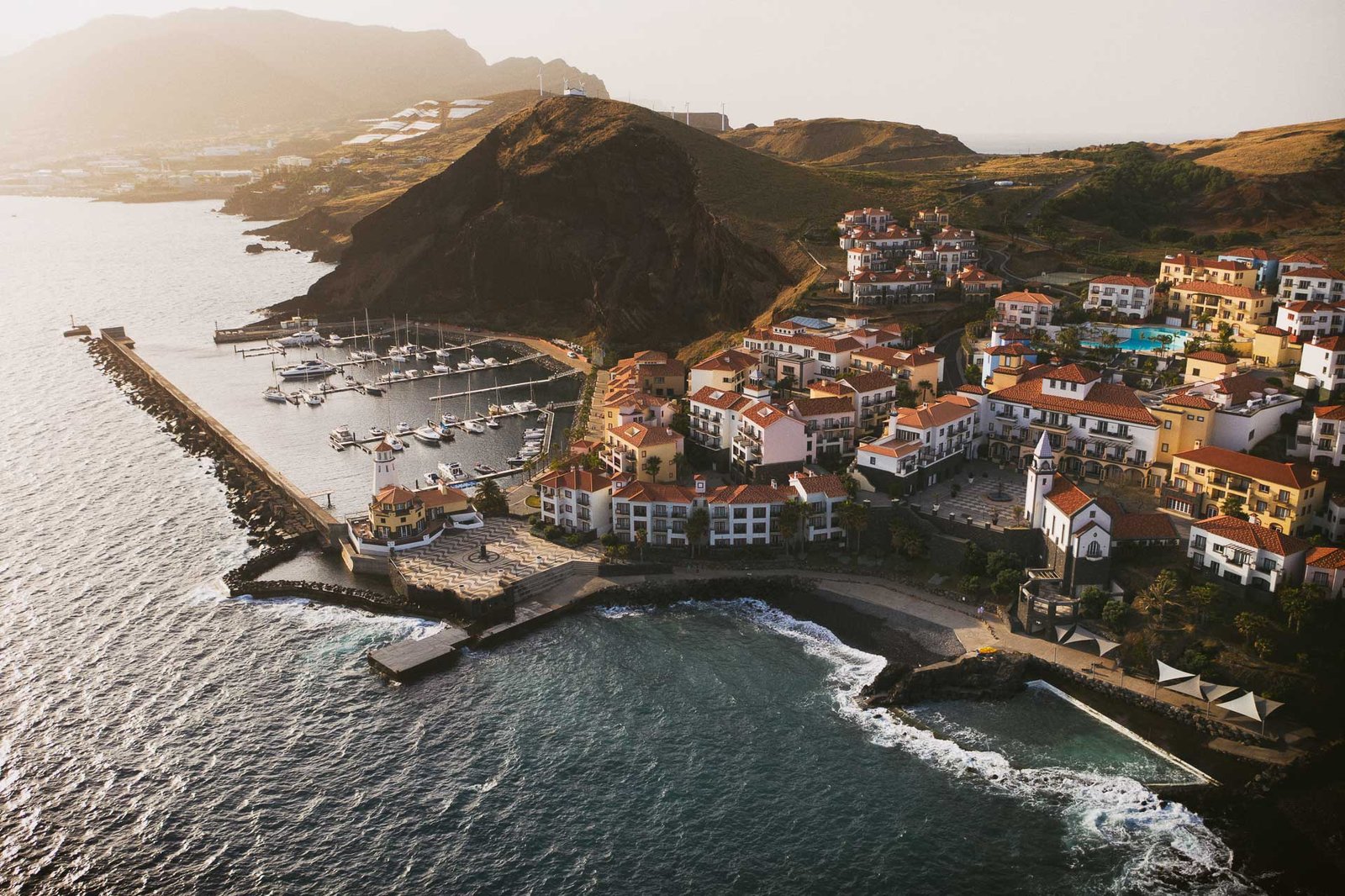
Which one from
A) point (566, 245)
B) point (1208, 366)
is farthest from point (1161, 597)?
point (566, 245)

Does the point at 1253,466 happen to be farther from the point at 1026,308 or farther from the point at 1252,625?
the point at 1026,308

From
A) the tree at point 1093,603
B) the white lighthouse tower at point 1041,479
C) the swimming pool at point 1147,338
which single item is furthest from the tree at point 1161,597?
the swimming pool at point 1147,338

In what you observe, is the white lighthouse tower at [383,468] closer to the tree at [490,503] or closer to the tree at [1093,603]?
the tree at [490,503]

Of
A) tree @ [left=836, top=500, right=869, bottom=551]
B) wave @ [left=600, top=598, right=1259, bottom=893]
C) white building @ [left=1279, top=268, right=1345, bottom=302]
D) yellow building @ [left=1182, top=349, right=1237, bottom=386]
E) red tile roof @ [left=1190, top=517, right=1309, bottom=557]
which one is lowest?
wave @ [left=600, top=598, right=1259, bottom=893]

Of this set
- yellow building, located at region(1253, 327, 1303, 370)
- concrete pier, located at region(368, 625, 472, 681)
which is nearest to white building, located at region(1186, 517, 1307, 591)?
yellow building, located at region(1253, 327, 1303, 370)

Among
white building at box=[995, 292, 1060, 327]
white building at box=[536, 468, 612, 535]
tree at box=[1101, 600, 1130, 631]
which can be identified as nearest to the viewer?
tree at box=[1101, 600, 1130, 631]

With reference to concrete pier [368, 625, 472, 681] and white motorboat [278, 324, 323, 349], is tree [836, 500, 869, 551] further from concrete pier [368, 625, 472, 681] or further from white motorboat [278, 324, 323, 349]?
white motorboat [278, 324, 323, 349]

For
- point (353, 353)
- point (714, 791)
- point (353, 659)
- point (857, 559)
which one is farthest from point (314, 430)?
point (714, 791)
